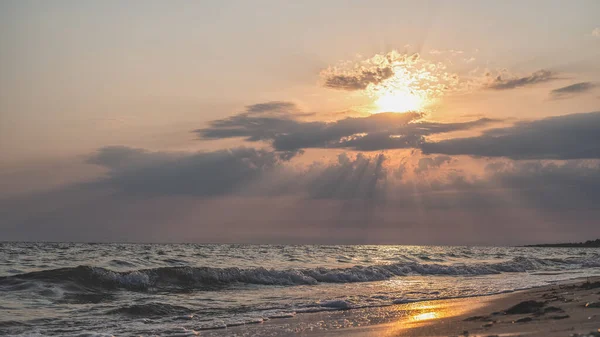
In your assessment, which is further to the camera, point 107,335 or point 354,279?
point 354,279

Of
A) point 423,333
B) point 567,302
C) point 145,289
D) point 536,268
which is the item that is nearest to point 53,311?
point 145,289

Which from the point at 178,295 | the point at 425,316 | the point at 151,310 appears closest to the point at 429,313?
the point at 425,316

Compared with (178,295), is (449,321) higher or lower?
higher

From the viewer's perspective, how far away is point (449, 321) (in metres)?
12.0

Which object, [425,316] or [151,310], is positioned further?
[151,310]

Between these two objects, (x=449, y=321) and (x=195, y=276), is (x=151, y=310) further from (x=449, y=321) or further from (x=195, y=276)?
(x=195, y=276)

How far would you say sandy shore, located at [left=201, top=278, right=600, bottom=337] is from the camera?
9.43m

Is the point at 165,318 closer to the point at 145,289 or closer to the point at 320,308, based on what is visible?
the point at 320,308

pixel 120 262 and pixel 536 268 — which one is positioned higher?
pixel 120 262

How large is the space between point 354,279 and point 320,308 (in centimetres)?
1149

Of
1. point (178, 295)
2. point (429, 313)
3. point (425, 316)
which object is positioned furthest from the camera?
point (178, 295)

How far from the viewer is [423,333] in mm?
10531

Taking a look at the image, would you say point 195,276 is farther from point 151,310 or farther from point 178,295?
point 151,310

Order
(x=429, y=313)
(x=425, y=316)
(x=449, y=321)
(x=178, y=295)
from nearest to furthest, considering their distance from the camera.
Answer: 1. (x=449, y=321)
2. (x=425, y=316)
3. (x=429, y=313)
4. (x=178, y=295)
